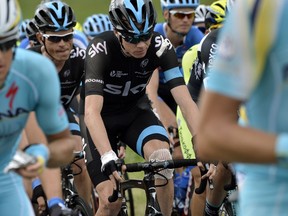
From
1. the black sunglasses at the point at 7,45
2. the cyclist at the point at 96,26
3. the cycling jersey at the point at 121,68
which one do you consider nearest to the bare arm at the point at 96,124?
the cycling jersey at the point at 121,68

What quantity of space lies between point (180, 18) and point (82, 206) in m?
4.77

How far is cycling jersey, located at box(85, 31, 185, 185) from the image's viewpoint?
825cm

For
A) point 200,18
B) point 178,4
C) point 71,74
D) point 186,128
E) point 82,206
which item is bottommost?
point 82,206

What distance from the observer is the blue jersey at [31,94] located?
4.64 m

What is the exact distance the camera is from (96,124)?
766 centimetres

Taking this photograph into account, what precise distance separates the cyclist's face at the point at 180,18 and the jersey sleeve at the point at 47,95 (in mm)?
8057

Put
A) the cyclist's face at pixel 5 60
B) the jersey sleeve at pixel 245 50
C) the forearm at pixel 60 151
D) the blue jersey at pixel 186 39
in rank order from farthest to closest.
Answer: the blue jersey at pixel 186 39, the forearm at pixel 60 151, the cyclist's face at pixel 5 60, the jersey sleeve at pixel 245 50

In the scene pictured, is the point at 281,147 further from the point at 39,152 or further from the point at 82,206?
the point at 82,206

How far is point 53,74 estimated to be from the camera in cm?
464

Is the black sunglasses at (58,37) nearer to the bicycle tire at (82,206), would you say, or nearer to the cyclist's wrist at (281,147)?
the bicycle tire at (82,206)

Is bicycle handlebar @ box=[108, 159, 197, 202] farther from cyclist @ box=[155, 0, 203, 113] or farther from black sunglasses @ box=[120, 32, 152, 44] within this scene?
cyclist @ box=[155, 0, 203, 113]

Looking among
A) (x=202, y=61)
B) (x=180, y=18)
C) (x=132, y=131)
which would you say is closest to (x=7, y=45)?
(x=132, y=131)

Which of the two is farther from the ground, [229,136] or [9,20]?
[9,20]

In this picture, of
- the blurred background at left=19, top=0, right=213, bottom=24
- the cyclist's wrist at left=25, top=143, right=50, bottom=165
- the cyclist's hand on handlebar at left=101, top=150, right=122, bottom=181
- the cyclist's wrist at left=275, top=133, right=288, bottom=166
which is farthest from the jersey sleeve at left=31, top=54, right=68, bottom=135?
the blurred background at left=19, top=0, right=213, bottom=24
